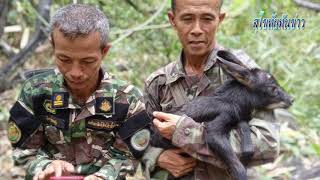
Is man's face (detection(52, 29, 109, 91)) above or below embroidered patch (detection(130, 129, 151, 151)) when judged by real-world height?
above

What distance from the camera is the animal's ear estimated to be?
2.75m

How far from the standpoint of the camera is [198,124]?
2.77 metres

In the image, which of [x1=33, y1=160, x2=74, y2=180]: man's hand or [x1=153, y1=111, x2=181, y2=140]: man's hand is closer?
[x1=33, y1=160, x2=74, y2=180]: man's hand

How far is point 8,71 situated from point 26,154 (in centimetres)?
364

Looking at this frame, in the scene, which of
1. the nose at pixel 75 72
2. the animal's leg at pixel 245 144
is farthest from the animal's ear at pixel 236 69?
the nose at pixel 75 72

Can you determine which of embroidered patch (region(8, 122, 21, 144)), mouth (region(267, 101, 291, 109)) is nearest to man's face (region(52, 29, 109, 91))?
embroidered patch (region(8, 122, 21, 144))

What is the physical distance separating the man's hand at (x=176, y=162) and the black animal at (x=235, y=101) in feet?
0.66

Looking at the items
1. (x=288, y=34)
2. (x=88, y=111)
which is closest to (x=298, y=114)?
(x=288, y=34)

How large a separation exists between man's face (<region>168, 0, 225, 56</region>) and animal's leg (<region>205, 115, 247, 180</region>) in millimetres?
405

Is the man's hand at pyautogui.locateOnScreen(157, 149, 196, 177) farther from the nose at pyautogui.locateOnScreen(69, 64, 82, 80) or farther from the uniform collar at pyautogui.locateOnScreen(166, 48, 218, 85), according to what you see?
the nose at pyautogui.locateOnScreen(69, 64, 82, 80)

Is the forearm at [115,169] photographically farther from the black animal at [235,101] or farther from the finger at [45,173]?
→ the black animal at [235,101]

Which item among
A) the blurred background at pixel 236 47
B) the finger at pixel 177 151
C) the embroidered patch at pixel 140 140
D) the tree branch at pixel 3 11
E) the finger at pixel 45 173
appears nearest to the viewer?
the finger at pixel 45 173

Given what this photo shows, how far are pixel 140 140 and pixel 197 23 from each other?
702mm

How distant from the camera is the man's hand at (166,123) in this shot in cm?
272
